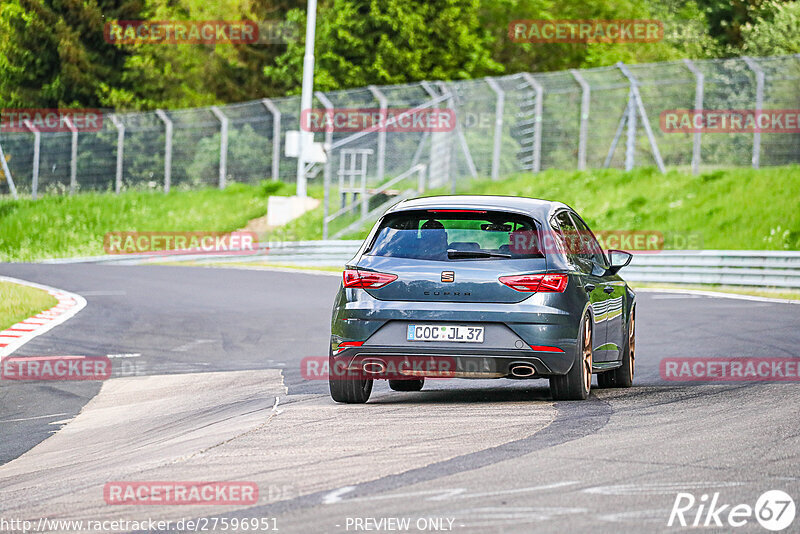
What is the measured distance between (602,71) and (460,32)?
2335 cm

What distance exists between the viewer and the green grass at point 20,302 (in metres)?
18.0

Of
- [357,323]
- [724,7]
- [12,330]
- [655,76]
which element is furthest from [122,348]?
[724,7]

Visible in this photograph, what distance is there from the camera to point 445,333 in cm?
935

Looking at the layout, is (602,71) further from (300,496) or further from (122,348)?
(300,496)

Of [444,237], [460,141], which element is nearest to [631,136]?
[460,141]

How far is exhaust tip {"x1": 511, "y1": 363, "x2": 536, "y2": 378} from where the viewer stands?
9352 millimetres

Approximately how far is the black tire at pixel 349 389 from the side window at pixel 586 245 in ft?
6.24

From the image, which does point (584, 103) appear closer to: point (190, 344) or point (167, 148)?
point (167, 148)

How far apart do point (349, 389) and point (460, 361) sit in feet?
3.39

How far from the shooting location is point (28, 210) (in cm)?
4828

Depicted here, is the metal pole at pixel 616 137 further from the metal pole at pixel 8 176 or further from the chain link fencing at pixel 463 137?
the metal pole at pixel 8 176
